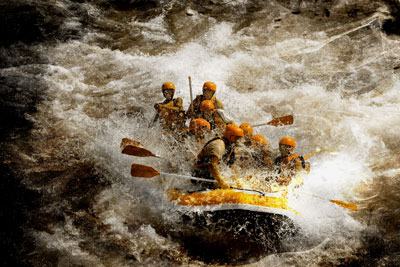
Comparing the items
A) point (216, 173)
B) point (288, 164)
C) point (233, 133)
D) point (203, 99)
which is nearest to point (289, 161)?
point (288, 164)

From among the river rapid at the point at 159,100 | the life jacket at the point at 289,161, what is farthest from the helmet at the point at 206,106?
the life jacket at the point at 289,161

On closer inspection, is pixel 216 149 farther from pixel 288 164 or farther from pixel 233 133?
pixel 288 164

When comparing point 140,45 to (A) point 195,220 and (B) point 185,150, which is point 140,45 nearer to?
(B) point 185,150

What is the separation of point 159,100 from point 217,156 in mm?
3713

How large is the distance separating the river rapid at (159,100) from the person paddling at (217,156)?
0.35 m

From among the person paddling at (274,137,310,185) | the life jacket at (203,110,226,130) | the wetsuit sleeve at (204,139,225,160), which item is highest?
the wetsuit sleeve at (204,139,225,160)

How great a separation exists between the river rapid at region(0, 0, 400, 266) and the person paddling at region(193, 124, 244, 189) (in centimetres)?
35

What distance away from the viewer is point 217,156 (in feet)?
13.7

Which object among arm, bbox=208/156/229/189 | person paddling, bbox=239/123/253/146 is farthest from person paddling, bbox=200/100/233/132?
arm, bbox=208/156/229/189

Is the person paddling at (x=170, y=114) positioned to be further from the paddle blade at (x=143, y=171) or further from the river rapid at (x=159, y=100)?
the paddle blade at (x=143, y=171)

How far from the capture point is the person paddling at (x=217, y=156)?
4207 mm

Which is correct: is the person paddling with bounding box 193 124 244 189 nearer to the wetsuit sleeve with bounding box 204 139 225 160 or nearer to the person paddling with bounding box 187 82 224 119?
the wetsuit sleeve with bounding box 204 139 225 160

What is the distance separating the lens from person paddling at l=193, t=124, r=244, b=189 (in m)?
4.21

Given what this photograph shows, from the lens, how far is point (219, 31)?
388 inches
